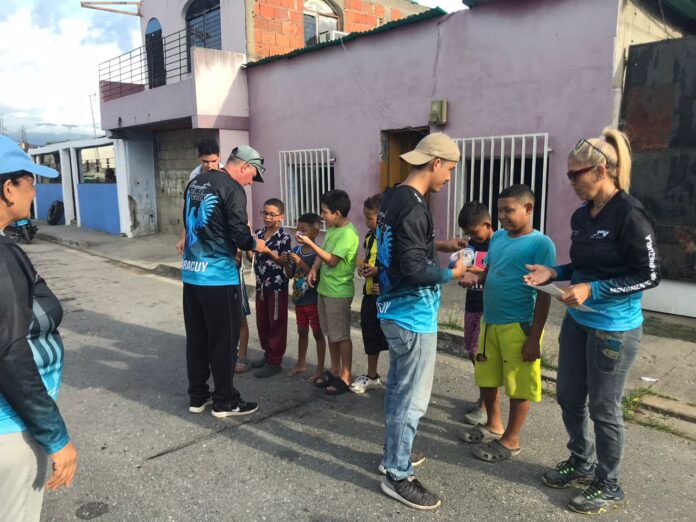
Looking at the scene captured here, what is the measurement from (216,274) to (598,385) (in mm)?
2451

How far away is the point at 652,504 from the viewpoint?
271 centimetres

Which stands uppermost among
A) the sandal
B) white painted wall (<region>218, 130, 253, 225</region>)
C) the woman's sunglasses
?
white painted wall (<region>218, 130, 253, 225</region>)

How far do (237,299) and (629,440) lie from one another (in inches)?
110

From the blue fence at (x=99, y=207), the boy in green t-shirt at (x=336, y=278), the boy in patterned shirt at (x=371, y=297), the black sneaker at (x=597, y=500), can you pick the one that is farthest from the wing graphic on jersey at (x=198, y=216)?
the blue fence at (x=99, y=207)

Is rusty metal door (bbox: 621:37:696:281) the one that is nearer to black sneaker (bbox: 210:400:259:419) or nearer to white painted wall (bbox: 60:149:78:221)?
black sneaker (bbox: 210:400:259:419)

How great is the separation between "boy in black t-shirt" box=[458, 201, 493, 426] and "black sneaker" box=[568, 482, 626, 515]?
38.8 inches

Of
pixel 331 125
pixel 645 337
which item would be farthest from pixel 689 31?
pixel 331 125

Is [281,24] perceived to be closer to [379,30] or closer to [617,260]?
[379,30]

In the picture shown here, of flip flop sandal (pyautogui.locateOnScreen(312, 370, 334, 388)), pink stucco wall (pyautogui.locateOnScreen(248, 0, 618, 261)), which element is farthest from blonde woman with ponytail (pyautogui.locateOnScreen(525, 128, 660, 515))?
pink stucco wall (pyautogui.locateOnScreen(248, 0, 618, 261))

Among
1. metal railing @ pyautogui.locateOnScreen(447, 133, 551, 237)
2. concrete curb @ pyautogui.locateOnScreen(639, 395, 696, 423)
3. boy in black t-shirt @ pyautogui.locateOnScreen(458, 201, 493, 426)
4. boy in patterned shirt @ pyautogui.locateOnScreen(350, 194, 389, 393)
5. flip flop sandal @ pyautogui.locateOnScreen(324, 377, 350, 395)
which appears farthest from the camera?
metal railing @ pyautogui.locateOnScreen(447, 133, 551, 237)

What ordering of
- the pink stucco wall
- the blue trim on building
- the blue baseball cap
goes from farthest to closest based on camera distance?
the blue trim on building, the pink stucco wall, the blue baseball cap

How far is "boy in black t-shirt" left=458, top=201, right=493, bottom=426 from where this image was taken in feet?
11.4

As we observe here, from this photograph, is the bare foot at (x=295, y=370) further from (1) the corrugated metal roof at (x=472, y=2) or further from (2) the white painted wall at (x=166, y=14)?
(2) the white painted wall at (x=166, y=14)

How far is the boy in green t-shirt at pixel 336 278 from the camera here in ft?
13.1
